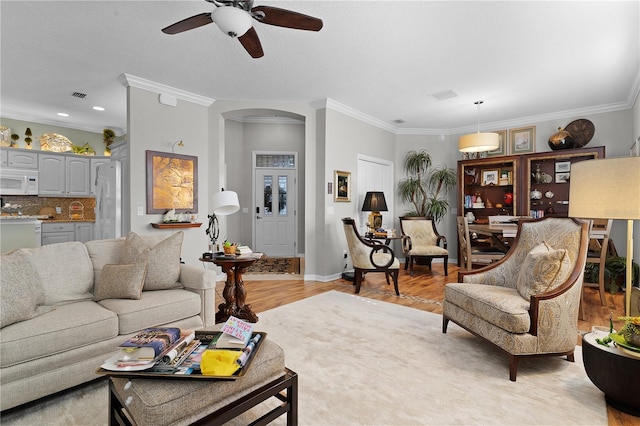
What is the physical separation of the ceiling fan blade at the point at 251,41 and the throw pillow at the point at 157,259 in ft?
5.78

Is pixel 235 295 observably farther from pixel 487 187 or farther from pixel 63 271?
pixel 487 187

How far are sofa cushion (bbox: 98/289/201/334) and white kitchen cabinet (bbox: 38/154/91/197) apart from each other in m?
5.47

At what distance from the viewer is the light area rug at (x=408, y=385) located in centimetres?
180

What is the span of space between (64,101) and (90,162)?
1.90 meters

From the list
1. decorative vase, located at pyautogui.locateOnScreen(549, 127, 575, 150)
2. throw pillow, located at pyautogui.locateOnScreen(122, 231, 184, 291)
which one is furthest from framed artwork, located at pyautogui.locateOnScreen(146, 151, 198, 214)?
decorative vase, located at pyautogui.locateOnScreen(549, 127, 575, 150)

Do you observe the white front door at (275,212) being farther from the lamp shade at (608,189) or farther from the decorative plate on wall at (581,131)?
the lamp shade at (608,189)

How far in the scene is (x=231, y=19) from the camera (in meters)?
2.03

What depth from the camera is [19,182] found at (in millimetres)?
5969

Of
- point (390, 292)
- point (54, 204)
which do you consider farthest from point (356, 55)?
point (54, 204)

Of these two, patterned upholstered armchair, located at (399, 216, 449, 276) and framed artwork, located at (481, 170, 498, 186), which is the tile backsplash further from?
framed artwork, located at (481, 170, 498, 186)

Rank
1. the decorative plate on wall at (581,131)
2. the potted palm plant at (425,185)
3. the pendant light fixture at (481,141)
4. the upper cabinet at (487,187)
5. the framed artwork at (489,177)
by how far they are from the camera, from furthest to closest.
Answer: the potted palm plant at (425,185), the framed artwork at (489,177), the upper cabinet at (487,187), the decorative plate on wall at (581,131), the pendant light fixture at (481,141)

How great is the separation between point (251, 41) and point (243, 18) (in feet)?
1.59

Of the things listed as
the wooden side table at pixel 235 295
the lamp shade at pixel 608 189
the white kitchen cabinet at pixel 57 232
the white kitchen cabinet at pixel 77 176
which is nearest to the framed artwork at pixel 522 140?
the lamp shade at pixel 608 189

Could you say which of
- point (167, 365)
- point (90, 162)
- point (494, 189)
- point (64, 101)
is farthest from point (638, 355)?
point (90, 162)
